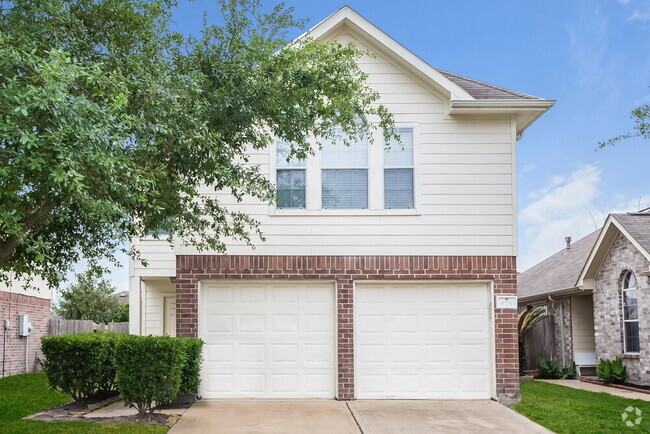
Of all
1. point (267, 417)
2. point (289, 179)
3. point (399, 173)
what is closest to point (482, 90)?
point (399, 173)

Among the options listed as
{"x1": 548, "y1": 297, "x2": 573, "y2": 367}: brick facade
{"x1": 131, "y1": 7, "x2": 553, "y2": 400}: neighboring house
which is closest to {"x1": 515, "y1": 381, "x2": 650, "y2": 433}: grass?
{"x1": 131, "y1": 7, "x2": 553, "y2": 400}: neighboring house

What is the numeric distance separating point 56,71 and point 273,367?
723 cm

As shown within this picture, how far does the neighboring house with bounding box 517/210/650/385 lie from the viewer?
16688mm

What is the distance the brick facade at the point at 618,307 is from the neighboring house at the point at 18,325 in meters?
14.6

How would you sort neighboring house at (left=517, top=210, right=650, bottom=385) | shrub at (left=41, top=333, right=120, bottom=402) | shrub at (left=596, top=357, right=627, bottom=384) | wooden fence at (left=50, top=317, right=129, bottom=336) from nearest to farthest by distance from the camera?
shrub at (left=41, top=333, right=120, bottom=402), neighboring house at (left=517, top=210, right=650, bottom=385), shrub at (left=596, top=357, right=627, bottom=384), wooden fence at (left=50, top=317, right=129, bottom=336)

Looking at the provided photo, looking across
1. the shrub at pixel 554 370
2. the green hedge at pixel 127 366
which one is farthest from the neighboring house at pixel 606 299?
the green hedge at pixel 127 366

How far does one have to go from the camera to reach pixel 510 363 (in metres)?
12.9

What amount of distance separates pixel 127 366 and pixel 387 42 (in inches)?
278

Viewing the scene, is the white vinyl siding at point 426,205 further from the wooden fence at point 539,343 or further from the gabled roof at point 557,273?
the wooden fence at point 539,343

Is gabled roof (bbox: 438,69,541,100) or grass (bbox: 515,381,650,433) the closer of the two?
grass (bbox: 515,381,650,433)

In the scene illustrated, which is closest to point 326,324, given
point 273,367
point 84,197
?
point 273,367

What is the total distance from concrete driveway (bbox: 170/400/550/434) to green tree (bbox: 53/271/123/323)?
22.2m

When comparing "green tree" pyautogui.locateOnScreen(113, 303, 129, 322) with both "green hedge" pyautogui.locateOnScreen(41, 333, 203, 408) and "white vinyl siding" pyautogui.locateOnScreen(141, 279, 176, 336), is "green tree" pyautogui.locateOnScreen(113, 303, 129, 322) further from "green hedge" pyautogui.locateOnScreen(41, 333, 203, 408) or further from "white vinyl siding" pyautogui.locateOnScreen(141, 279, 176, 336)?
"green hedge" pyautogui.locateOnScreen(41, 333, 203, 408)

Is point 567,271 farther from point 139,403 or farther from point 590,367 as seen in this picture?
point 139,403
